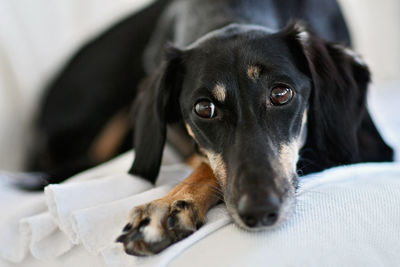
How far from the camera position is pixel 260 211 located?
3.73 feet

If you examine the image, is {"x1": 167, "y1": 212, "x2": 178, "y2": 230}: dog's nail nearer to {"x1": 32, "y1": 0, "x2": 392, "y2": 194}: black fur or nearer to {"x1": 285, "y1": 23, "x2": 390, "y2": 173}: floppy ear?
{"x1": 32, "y1": 0, "x2": 392, "y2": 194}: black fur

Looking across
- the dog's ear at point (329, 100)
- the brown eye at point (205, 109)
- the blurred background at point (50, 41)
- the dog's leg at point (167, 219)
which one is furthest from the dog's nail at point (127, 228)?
the blurred background at point (50, 41)

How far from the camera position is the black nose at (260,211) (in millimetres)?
1138

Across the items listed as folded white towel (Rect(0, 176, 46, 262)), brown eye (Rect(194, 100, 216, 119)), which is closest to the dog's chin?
brown eye (Rect(194, 100, 216, 119))

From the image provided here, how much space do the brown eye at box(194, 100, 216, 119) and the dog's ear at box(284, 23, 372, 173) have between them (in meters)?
0.41

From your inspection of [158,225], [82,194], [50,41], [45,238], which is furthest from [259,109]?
[50,41]

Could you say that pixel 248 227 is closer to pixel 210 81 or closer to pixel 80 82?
pixel 210 81

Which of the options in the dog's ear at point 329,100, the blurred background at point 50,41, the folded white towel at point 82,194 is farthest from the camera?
the blurred background at point 50,41

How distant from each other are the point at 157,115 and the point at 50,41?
5.07 feet

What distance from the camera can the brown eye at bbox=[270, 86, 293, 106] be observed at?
1.44 m

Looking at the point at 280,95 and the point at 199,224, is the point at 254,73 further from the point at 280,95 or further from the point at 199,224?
the point at 199,224

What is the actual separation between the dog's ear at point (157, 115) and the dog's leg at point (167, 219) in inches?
11.1

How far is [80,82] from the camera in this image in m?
2.94

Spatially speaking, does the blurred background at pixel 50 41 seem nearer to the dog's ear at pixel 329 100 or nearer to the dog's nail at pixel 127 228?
the dog's ear at pixel 329 100
